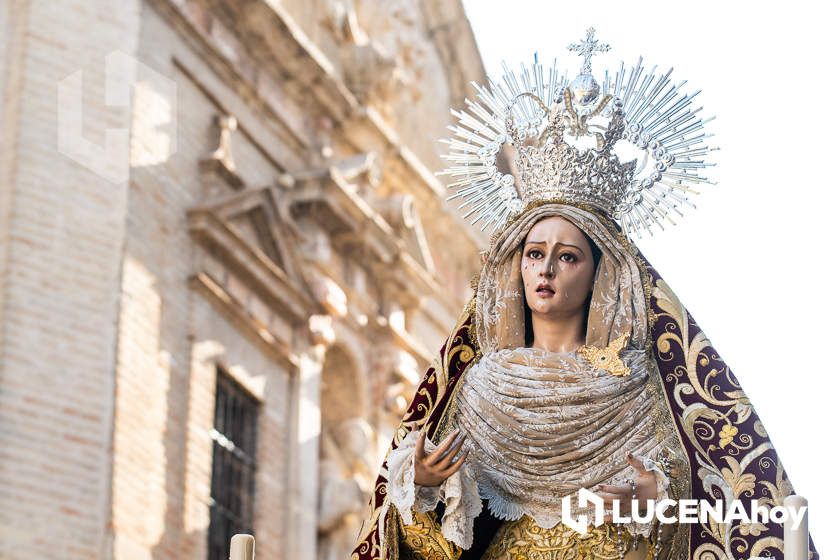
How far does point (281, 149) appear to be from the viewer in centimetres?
1888

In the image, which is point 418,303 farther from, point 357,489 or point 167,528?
point 167,528

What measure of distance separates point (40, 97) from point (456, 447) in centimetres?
792

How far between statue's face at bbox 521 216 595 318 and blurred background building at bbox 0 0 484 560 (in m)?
6.45

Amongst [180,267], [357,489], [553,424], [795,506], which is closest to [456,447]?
[553,424]

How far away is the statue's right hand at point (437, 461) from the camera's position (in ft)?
24.8

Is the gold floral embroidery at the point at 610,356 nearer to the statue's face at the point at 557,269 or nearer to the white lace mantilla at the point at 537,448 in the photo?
the white lace mantilla at the point at 537,448

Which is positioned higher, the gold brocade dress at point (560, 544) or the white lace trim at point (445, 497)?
the white lace trim at point (445, 497)

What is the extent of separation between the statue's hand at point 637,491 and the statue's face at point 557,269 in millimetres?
740

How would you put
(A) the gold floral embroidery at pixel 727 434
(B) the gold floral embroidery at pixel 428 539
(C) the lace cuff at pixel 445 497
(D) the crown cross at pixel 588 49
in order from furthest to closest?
(D) the crown cross at pixel 588 49 < (A) the gold floral embroidery at pixel 727 434 < (B) the gold floral embroidery at pixel 428 539 < (C) the lace cuff at pixel 445 497

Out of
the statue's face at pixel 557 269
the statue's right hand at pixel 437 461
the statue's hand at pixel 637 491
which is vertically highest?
the statue's face at pixel 557 269

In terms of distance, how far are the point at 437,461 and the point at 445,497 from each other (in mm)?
140

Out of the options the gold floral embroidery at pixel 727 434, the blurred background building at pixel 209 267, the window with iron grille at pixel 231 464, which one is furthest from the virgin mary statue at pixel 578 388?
the window with iron grille at pixel 231 464

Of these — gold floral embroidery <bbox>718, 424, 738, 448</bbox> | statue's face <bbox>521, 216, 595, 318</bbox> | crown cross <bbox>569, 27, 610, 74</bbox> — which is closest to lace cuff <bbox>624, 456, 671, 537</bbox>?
gold floral embroidery <bbox>718, 424, 738, 448</bbox>

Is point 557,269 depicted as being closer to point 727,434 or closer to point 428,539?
point 727,434
